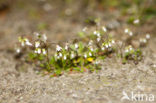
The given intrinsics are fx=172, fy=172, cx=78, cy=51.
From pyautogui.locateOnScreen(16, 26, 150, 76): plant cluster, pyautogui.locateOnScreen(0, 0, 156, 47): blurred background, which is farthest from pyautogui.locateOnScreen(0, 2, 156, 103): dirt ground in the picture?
pyautogui.locateOnScreen(0, 0, 156, 47): blurred background

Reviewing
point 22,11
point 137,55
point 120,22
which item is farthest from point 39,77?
point 22,11

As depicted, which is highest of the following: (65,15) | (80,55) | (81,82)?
(65,15)

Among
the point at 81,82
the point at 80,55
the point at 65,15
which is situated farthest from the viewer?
the point at 65,15

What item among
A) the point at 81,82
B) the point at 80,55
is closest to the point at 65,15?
the point at 80,55

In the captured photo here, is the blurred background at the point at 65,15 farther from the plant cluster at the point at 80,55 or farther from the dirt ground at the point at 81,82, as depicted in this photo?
the plant cluster at the point at 80,55

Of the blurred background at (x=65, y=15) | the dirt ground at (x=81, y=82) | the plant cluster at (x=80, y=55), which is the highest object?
the blurred background at (x=65, y=15)

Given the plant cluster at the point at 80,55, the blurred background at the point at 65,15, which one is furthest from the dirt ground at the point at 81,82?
the blurred background at the point at 65,15

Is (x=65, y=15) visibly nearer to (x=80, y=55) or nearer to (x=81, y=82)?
(x=80, y=55)

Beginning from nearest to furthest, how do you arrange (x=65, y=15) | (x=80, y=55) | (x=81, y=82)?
(x=81, y=82) → (x=80, y=55) → (x=65, y=15)

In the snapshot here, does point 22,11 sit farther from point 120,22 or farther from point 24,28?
point 120,22
